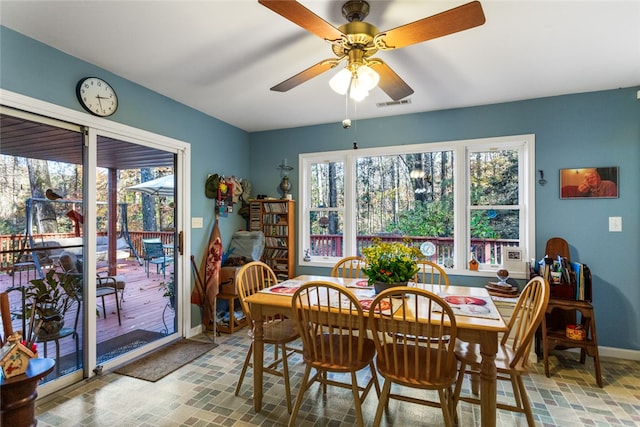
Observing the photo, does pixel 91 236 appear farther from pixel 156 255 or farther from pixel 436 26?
pixel 436 26

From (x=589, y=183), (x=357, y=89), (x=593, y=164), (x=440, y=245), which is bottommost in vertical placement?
(x=440, y=245)

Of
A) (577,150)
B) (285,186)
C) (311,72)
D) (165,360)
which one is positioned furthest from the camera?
(285,186)

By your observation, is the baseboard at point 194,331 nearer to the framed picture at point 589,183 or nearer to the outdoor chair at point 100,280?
the outdoor chair at point 100,280

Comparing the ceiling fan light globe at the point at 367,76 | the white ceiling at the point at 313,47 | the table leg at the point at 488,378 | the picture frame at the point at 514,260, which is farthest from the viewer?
the picture frame at the point at 514,260

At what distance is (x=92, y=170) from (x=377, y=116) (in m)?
3.01

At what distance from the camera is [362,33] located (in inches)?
70.1

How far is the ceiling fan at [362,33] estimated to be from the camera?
4.79 ft

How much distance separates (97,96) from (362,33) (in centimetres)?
224

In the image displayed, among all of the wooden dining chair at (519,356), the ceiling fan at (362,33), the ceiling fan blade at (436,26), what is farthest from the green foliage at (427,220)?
the ceiling fan blade at (436,26)

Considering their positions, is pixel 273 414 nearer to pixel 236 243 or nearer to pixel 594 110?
pixel 236 243

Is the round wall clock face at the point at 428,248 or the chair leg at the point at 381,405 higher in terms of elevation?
the round wall clock face at the point at 428,248

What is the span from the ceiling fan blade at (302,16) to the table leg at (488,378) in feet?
5.92

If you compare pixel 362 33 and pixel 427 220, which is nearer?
pixel 362 33

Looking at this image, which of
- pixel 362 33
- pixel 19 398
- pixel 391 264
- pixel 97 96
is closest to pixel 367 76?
pixel 362 33
